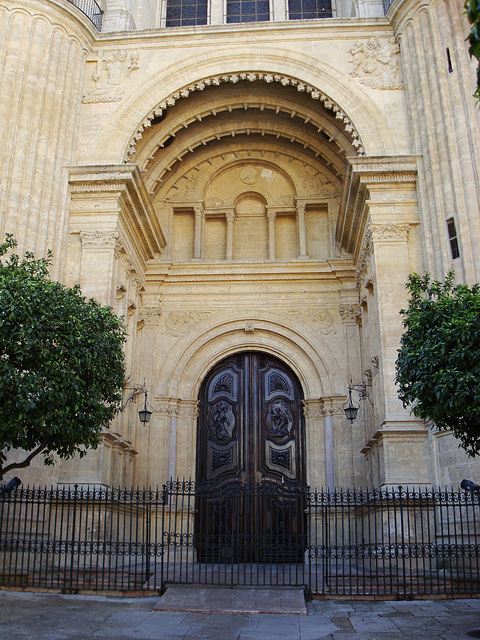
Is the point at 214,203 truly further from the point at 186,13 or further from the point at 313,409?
the point at 313,409

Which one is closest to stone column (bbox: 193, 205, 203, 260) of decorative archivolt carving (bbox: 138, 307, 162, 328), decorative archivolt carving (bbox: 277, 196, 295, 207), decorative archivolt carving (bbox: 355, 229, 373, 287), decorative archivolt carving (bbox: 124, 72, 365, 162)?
decorative archivolt carving (bbox: 138, 307, 162, 328)

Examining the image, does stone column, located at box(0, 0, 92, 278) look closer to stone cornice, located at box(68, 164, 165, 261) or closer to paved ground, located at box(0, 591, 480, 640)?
stone cornice, located at box(68, 164, 165, 261)

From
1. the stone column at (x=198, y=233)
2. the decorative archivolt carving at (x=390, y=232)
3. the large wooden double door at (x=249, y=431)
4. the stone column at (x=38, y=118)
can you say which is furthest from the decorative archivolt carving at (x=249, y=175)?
the decorative archivolt carving at (x=390, y=232)

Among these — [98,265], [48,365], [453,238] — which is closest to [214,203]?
[98,265]

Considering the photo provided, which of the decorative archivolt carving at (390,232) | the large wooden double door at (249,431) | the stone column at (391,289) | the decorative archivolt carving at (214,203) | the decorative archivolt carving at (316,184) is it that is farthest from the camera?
the decorative archivolt carving at (214,203)

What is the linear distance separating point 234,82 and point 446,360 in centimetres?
954

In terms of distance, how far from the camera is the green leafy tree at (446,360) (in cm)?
787

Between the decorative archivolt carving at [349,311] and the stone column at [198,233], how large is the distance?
3.87 m

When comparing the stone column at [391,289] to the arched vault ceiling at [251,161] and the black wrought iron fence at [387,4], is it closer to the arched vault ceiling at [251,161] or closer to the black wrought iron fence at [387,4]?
the arched vault ceiling at [251,161]

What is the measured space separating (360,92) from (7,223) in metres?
7.93

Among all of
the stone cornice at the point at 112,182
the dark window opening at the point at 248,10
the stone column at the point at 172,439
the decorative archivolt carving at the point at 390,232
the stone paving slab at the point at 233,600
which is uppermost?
the dark window opening at the point at 248,10

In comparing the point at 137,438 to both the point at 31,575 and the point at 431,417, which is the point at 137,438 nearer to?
the point at 31,575

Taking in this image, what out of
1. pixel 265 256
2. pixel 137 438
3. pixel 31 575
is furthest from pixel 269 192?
pixel 31 575

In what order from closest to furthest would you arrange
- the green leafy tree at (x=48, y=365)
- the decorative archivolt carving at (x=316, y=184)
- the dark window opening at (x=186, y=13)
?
the green leafy tree at (x=48, y=365), the decorative archivolt carving at (x=316, y=184), the dark window opening at (x=186, y=13)
